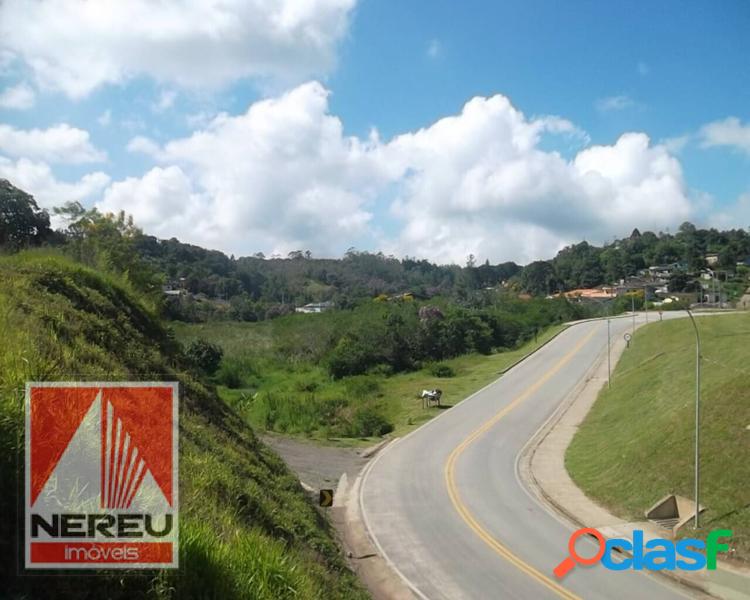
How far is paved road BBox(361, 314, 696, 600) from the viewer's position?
51.1 ft

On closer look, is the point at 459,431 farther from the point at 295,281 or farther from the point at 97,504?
A: the point at 295,281

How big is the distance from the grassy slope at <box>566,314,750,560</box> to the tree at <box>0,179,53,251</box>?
28552 mm

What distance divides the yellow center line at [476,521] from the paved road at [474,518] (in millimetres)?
34

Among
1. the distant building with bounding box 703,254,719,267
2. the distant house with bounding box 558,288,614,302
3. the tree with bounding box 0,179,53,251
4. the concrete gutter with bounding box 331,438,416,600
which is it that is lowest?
the concrete gutter with bounding box 331,438,416,600

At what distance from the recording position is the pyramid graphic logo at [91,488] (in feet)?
16.7

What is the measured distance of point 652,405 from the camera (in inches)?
1215

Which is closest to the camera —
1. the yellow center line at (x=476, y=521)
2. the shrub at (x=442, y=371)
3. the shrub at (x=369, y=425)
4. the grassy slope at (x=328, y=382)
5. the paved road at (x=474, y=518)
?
the paved road at (x=474, y=518)

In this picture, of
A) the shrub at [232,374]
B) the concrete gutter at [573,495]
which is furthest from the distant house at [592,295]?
the concrete gutter at [573,495]

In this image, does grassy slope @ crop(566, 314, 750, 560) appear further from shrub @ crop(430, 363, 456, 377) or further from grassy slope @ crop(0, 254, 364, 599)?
shrub @ crop(430, 363, 456, 377)

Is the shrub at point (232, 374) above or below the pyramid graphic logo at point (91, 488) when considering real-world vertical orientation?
below

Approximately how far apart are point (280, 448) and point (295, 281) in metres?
139

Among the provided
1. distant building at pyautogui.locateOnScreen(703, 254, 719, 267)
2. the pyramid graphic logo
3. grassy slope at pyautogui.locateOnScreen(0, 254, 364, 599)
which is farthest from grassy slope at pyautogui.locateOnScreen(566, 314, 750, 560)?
distant building at pyautogui.locateOnScreen(703, 254, 719, 267)

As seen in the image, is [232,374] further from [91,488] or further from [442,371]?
[91,488]

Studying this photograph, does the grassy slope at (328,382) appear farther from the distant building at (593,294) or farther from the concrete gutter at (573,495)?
the distant building at (593,294)
